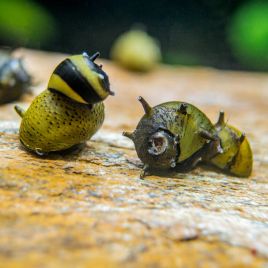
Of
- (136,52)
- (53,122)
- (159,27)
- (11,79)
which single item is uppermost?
(159,27)

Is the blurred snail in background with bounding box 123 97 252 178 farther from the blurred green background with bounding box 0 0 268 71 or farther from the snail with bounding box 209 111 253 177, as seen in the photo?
the blurred green background with bounding box 0 0 268 71

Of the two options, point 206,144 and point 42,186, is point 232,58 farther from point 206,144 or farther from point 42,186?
point 42,186

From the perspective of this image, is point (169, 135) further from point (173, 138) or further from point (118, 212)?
point (118, 212)

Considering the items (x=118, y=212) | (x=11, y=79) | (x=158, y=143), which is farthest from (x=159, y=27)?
(x=118, y=212)

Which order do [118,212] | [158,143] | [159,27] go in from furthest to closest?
1. [159,27]
2. [158,143]
3. [118,212]

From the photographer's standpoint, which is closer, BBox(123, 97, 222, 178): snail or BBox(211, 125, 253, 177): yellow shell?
BBox(123, 97, 222, 178): snail

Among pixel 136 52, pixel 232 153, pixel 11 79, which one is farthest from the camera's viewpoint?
pixel 136 52

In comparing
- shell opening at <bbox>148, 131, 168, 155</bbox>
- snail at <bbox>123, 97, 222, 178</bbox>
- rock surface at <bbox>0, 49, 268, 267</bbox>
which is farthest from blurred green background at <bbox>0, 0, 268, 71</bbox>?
shell opening at <bbox>148, 131, 168, 155</bbox>
